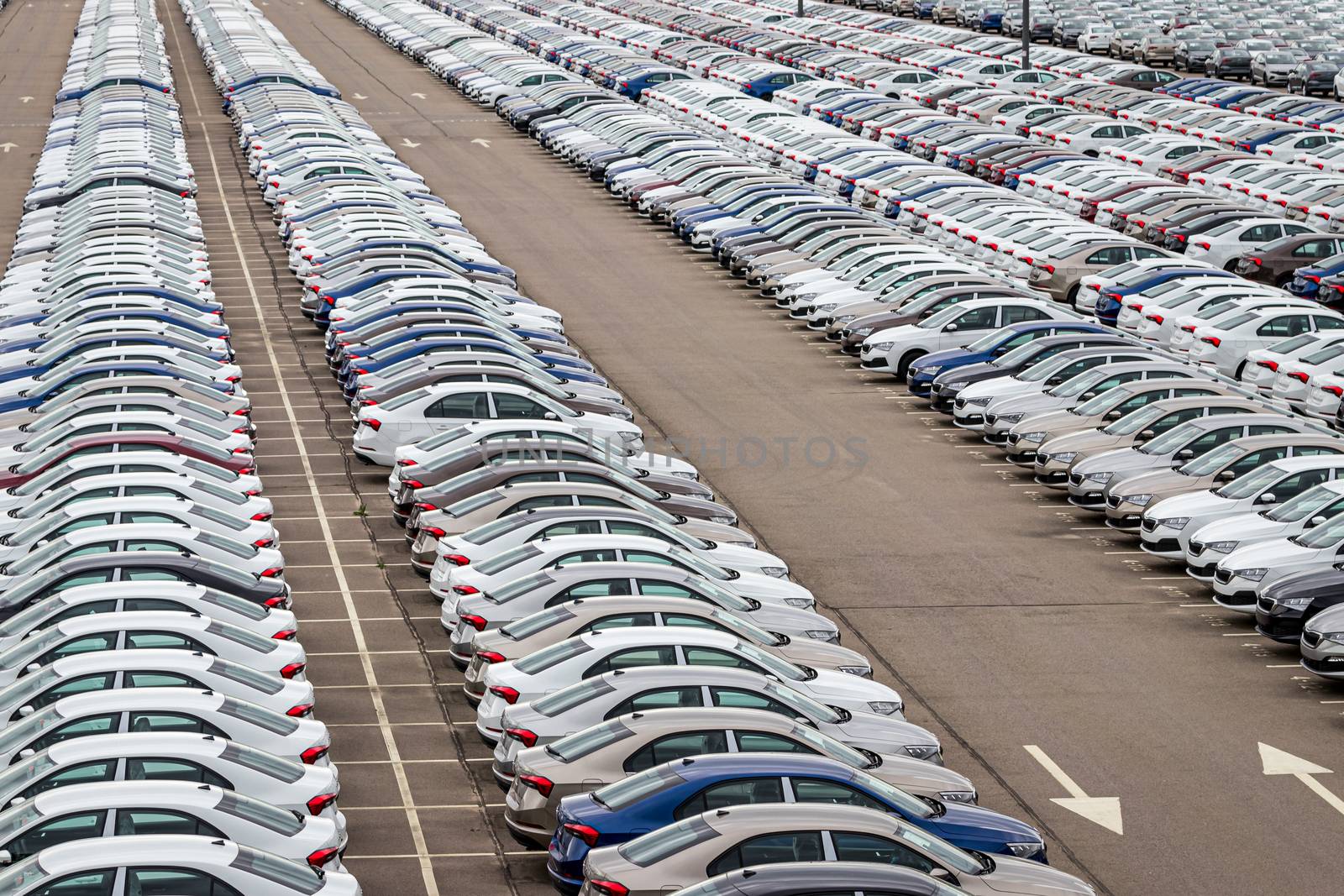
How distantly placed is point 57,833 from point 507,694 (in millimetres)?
4436

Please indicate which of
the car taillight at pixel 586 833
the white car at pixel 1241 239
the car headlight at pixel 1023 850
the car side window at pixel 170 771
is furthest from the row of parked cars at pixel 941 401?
the car side window at pixel 170 771

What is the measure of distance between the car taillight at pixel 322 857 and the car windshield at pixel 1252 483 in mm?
13785

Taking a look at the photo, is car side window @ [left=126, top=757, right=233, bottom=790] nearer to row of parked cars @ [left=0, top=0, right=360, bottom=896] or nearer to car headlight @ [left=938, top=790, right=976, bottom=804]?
row of parked cars @ [left=0, top=0, right=360, bottom=896]

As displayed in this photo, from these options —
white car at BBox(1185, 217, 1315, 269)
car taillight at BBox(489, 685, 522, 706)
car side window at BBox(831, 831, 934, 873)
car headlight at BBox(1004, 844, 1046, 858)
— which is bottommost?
white car at BBox(1185, 217, 1315, 269)

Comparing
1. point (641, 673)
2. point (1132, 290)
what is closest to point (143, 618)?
point (641, 673)

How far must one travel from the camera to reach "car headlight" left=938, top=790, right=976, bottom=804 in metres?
16.2

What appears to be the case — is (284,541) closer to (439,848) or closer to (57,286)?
(439,848)

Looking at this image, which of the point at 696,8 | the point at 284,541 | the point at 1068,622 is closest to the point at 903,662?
the point at 1068,622

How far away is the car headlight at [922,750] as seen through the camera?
1734cm

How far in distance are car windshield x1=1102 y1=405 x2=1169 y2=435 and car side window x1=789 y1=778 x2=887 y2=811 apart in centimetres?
1355

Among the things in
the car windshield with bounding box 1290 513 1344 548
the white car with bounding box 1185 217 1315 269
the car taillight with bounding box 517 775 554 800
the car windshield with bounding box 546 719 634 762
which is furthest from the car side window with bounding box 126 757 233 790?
the white car with bounding box 1185 217 1315 269

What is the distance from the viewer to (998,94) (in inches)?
2491

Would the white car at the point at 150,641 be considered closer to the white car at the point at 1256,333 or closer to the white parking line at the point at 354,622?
the white parking line at the point at 354,622

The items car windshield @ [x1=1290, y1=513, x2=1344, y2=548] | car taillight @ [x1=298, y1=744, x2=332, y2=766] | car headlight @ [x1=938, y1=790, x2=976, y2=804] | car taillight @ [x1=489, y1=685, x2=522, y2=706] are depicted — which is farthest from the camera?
car windshield @ [x1=1290, y1=513, x2=1344, y2=548]
